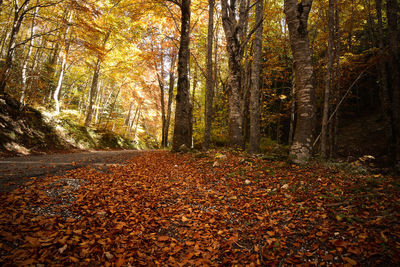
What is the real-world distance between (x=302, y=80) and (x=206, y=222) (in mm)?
4512

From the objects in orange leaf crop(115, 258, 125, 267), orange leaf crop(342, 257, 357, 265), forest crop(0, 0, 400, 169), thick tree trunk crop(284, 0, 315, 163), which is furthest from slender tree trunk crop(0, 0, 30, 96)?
orange leaf crop(342, 257, 357, 265)

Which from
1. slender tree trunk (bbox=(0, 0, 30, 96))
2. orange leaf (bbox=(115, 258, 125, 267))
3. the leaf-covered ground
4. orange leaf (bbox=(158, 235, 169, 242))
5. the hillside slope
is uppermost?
slender tree trunk (bbox=(0, 0, 30, 96))

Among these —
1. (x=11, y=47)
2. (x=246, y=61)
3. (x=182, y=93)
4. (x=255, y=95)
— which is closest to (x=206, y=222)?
(x=255, y=95)

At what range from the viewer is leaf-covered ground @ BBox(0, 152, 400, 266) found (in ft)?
6.53

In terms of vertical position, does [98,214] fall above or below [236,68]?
below

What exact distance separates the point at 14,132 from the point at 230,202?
9587 millimetres

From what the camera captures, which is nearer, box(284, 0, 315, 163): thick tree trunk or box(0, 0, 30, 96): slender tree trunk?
box(284, 0, 315, 163): thick tree trunk

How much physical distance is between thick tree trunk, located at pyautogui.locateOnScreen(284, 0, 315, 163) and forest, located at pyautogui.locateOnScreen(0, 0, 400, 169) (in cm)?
3

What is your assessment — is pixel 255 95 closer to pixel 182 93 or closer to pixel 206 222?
pixel 182 93

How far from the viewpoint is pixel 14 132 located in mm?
7629

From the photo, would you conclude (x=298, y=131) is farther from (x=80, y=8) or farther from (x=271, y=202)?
(x=80, y=8)

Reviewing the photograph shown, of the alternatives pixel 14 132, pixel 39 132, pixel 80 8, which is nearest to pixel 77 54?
pixel 80 8

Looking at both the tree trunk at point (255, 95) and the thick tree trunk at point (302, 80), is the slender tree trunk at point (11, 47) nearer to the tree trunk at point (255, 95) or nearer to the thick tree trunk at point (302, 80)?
the tree trunk at point (255, 95)

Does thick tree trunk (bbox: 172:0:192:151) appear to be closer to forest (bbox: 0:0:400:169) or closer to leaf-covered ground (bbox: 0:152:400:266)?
forest (bbox: 0:0:400:169)
